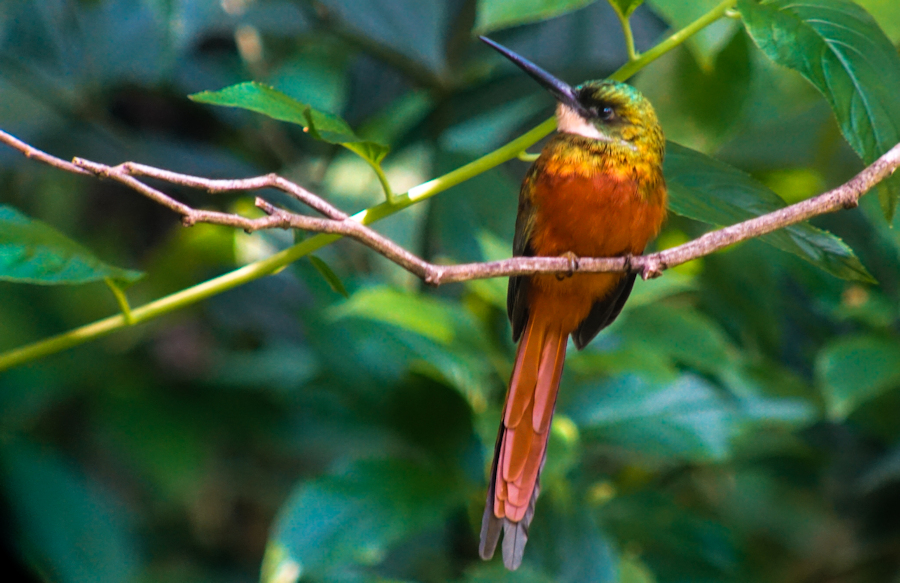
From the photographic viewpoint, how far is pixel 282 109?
3.12ft

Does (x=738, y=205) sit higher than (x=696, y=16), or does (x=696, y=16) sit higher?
(x=696, y=16)

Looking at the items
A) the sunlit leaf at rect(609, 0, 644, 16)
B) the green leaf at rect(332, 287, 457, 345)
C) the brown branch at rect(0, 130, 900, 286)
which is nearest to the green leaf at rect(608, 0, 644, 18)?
the sunlit leaf at rect(609, 0, 644, 16)

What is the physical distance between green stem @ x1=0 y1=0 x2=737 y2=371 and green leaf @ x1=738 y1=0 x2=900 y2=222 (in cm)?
9

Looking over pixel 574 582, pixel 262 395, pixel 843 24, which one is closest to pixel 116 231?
pixel 262 395

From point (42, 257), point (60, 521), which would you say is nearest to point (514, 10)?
point (42, 257)

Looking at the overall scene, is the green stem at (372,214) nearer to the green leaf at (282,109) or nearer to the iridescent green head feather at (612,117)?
the green leaf at (282,109)

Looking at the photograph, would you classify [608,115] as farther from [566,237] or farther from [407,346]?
[407,346]

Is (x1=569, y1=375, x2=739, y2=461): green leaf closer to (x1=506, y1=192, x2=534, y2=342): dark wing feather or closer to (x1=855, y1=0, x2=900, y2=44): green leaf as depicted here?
Result: (x1=506, y1=192, x2=534, y2=342): dark wing feather

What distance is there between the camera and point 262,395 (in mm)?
2250

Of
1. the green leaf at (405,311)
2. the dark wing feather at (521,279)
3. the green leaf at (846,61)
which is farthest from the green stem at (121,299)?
the green leaf at (846,61)

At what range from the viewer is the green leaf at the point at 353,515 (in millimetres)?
1511

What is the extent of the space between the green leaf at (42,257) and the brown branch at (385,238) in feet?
0.61

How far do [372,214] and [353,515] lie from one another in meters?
0.75

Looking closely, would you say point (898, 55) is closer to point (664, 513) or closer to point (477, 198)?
point (477, 198)
